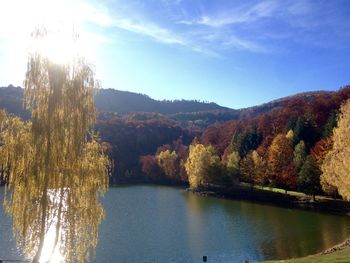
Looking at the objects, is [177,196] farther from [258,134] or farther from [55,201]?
[55,201]

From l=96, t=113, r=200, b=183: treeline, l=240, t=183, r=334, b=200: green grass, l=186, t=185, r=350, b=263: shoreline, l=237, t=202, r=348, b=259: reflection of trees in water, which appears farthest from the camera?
l=96, t=113, r=200, b=183: treeline

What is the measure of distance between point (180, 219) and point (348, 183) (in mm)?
24761

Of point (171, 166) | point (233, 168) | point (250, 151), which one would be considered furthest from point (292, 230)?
point (171, 166)

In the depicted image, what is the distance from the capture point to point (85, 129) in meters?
16.0

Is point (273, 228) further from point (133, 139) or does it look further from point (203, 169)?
point (133, 139)

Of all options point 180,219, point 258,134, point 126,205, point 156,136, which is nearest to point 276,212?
point 180,219

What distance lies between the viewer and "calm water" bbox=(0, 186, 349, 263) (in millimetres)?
33531

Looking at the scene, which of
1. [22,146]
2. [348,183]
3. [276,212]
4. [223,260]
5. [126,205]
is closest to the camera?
[22,146]

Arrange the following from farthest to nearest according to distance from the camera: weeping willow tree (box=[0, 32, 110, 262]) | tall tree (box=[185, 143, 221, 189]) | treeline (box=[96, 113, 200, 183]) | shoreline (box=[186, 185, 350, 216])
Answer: treeline (box=[96, 113, 200, 183]), tall tree (box=[185, 143, 221, 189]), shoreline (box=[186, 185, 350, 216]), weeping willow tree (box=[0, 32, 110, 262])

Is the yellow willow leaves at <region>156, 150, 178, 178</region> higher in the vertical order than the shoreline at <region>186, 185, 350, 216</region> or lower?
higher

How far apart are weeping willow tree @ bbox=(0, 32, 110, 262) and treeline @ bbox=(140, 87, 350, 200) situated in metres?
40.3

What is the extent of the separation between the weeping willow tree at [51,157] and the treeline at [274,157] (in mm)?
40307

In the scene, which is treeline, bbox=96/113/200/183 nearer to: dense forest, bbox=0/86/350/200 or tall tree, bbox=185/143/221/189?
dense forest, bbox=0/86/350/200

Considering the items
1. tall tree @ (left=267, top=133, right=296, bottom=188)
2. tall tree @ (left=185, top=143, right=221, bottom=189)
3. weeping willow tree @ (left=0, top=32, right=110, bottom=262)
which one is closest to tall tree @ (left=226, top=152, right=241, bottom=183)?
tall tree @ (left=185, top=143, right=221, bottom=189)
